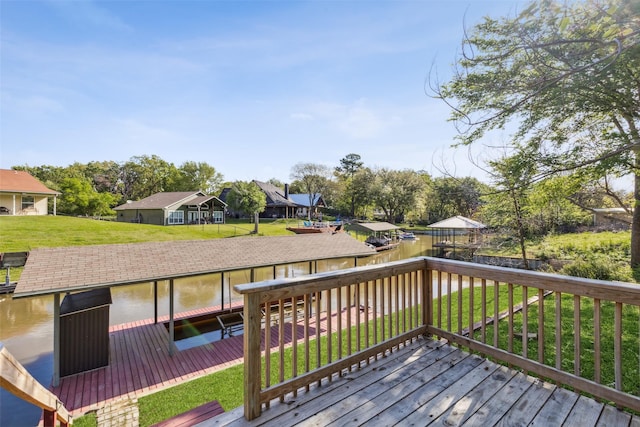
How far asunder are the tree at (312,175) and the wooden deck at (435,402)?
1615 inches

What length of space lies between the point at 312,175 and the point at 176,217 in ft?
68.2

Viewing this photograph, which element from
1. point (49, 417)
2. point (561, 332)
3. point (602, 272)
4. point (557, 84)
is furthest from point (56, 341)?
point (602, 272)

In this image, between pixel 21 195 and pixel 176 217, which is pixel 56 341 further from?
pixel 176 217

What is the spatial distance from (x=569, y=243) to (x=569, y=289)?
17665mm

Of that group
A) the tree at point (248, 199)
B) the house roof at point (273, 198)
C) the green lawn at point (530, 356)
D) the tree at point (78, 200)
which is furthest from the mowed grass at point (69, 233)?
the green lawn at point (530, 356)

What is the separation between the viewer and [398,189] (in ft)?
123

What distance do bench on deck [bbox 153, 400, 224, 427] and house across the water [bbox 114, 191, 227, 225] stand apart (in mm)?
29708

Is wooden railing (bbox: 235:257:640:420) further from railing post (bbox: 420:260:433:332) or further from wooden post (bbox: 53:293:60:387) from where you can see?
wooden post (bbox: 53:293:60:387)

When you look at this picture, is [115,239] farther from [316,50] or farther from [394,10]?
[394,10]

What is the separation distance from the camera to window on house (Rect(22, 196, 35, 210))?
23.4 meters

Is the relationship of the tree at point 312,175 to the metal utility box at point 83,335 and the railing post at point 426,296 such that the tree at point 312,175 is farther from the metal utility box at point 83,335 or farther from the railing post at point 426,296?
the railing post at point 426,296

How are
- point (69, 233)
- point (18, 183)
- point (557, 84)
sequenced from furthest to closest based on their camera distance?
1. point (18, 183)
2. point (69, 233)
3. point (557, 84)

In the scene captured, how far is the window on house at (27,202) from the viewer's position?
23.4 meters

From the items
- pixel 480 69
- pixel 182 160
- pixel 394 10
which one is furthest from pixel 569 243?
pixel 182 160
